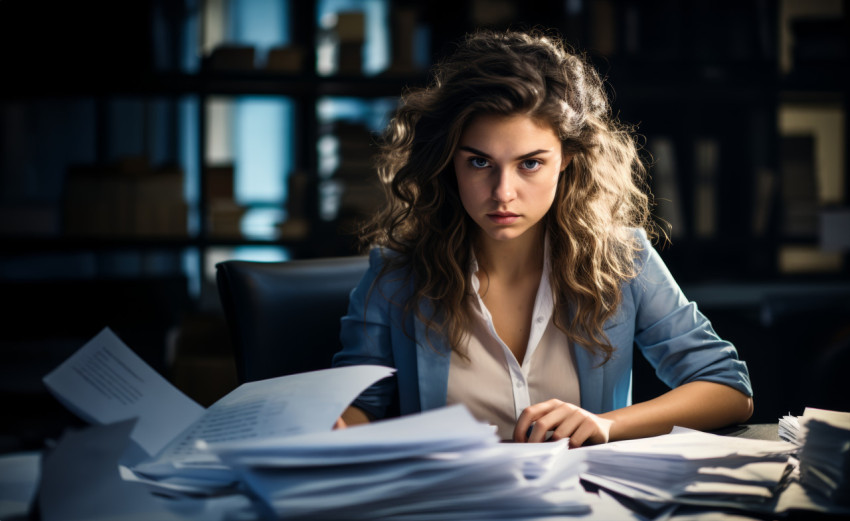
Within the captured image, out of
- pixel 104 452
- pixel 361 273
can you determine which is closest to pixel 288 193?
pixel 361 273

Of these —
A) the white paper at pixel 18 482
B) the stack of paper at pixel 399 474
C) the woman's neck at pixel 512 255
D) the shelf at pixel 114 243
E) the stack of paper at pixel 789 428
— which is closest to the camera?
the stack of paper at pixel 399 474

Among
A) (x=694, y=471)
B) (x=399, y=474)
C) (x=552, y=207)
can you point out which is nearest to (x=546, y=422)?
(x=694, y=471)

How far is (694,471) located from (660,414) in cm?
34

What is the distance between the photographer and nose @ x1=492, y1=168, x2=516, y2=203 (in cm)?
101

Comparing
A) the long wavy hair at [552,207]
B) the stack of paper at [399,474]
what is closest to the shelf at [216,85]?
the long wavy hair at [552,207]

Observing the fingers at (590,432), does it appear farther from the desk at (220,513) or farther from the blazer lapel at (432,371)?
the blazer lapel at (432,371)

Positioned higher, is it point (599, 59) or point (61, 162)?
point (599, 59)

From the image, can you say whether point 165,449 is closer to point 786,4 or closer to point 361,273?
point 361,273

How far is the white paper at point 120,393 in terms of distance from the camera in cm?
72

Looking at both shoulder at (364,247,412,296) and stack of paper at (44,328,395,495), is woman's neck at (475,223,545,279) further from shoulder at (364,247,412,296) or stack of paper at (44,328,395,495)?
stack of paper at (44,328,395,495)

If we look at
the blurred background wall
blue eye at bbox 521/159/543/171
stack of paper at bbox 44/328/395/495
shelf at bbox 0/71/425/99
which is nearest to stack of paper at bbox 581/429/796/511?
stack of paper at bbox 44/328/395/495

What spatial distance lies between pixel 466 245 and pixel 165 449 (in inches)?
26.2

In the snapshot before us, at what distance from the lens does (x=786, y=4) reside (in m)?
2.79

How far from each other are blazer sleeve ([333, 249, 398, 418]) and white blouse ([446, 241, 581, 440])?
0.11 m
